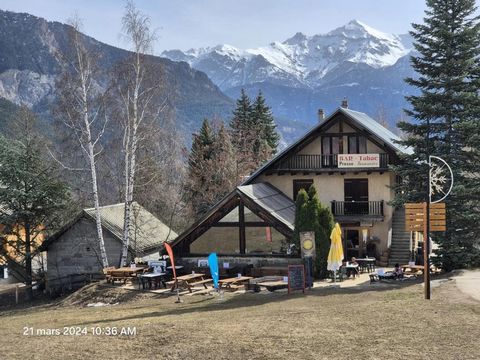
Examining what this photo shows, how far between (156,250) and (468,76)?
66.2 feet

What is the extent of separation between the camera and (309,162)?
108 ft

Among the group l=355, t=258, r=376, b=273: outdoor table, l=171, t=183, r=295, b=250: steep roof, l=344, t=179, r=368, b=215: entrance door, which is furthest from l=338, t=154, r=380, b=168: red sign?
l=355, t=258, r=376, b=273: outdoor table

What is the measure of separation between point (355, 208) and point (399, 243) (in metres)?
3.31

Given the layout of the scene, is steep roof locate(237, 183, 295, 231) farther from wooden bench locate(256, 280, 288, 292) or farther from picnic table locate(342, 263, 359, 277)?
wooden bench locate(256, 280, 288, 292)

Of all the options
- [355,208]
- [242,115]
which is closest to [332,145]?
[355,208]

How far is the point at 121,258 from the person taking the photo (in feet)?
92.9

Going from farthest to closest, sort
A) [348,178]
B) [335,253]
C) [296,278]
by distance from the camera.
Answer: [348,178], [335,253], [296,278]

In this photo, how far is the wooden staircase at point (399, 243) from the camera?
31172mm

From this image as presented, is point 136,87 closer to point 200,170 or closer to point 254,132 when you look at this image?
point 200,170

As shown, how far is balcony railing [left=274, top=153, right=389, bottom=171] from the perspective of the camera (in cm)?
3262

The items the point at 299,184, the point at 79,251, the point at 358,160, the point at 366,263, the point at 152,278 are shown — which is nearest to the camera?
the point at 152,278

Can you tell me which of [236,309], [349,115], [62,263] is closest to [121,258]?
[62,263]

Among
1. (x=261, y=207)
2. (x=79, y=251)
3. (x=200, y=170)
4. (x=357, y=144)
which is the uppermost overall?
(x=357, y=144)

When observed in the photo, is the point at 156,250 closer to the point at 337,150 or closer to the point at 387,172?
the point at 337,150
